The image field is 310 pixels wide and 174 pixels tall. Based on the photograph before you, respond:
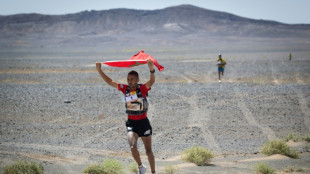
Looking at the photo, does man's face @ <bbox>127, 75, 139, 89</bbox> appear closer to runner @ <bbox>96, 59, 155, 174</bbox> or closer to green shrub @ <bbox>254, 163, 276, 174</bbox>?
runner @ <bbox>96, 59, 155, 174</bbox>

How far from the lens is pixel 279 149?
905 centimetres

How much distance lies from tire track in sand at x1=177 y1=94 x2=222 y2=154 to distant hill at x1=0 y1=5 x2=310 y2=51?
10794 centimetres

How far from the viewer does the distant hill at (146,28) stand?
5325 inches

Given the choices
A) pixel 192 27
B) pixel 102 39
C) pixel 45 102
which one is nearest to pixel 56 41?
pixel 102 39

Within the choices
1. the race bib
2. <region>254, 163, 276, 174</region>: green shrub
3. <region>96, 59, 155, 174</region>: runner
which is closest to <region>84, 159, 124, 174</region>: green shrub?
<region>96, 59, 155, 174</region>: runner

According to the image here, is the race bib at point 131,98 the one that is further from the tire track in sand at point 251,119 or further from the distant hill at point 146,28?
the distant hill at point 146,28

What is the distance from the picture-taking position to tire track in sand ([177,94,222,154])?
1122cm

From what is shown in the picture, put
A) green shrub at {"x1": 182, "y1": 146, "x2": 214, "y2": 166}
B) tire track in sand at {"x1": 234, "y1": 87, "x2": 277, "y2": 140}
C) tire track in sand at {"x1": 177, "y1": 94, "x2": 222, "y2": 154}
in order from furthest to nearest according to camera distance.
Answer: tire track in sand at {"x1": 234, "y1": 87, "x2": 277, "y2": 140}
tire track in sand at {"x1": 177, "y1": 94, "x2": 222, "y2": 154}
green shrub at {"x1": 182, "y1": 146, "x2": 214, "y2": 166}

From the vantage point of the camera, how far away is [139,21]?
17762cm

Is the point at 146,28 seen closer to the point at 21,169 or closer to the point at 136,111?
the point at 21,169

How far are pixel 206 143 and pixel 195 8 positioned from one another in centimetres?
19287

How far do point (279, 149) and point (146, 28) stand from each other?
158 meters

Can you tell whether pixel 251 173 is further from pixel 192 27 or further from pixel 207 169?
pixel 192 27

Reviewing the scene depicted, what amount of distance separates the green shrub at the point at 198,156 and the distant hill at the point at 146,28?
11604 centimetres
